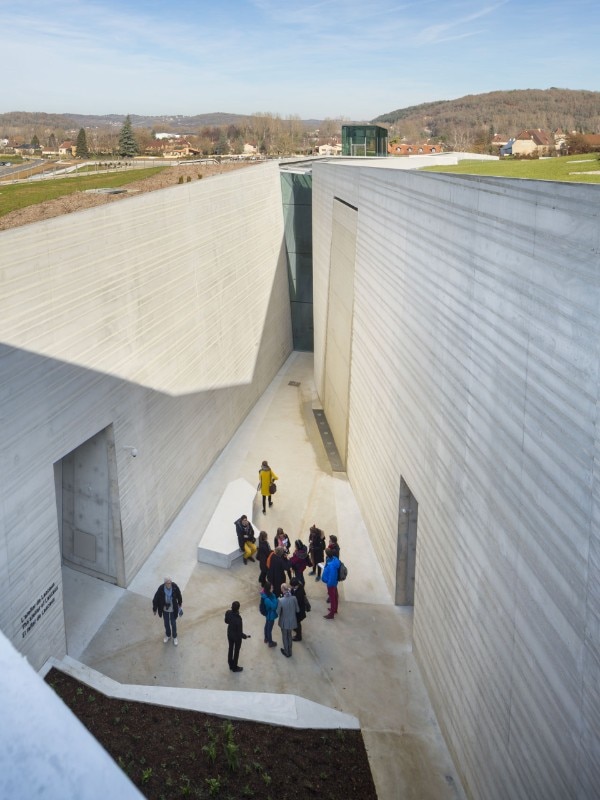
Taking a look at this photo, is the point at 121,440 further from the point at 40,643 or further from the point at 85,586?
the point at 40,643

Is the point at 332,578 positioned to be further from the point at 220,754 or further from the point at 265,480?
the point at 265,480

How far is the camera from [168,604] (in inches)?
389

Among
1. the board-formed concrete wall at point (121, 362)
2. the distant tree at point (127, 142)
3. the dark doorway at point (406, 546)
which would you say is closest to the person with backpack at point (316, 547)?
the dark doorway at point (406, 546)

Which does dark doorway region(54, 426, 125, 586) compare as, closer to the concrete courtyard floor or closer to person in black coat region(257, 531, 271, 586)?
the concrete courtyard floor

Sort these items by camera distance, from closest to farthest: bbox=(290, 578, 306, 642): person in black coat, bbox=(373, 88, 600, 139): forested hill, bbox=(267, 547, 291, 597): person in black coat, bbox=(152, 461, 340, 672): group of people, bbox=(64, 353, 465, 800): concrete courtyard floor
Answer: bbox=(64, 353, 465, 800): concrete courtyard floor → bbox=(152, 461, 340, 672): group of people → bbox=(290, 578, 306, 642): person in black coat → bbox=(267, 547, 291, 597): person in black coat → bbox=(373, 88, 600, 139): forested hill

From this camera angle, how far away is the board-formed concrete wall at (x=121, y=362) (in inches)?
336

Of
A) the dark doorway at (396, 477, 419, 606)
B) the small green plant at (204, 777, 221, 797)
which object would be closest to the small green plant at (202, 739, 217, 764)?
the small green plant at (204, 777, 221, 797)

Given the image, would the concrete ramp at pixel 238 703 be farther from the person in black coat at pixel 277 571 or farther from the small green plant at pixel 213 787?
the person in black coat at pixel 277 571

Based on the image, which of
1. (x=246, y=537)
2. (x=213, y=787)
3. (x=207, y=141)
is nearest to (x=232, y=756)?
(x=213, y=787)

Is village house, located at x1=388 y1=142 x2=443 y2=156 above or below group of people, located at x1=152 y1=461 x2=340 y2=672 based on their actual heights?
above

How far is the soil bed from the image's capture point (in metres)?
7.39

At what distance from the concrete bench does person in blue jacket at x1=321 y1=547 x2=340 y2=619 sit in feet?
7.19

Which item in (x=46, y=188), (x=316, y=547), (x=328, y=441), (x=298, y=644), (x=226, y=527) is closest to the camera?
(x=298, y=644)

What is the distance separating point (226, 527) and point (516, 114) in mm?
49706
